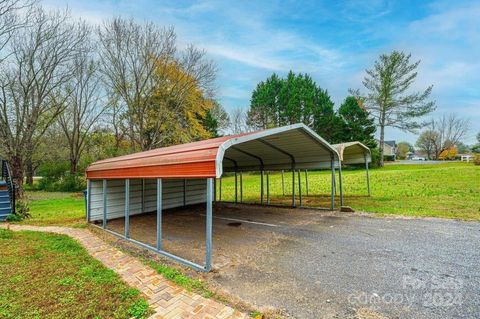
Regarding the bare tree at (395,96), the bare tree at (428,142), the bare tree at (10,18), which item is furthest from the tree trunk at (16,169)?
the bare tree at (428,142)

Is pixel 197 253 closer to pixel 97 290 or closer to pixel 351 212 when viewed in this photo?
pixel 97 290

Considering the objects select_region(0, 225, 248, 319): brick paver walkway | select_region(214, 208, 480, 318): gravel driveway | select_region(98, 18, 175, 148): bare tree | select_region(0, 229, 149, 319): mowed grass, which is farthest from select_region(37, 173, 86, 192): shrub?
select_region(214, 208, 480, 318): gravel driveway

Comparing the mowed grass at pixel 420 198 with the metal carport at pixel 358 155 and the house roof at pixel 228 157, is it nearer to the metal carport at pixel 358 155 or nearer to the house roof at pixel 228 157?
the metal carport at pixel 358 155

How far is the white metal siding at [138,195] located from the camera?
822 cm

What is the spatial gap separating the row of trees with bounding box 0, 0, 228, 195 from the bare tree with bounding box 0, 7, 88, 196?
0.05m

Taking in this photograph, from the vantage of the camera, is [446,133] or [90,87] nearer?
[90,87]

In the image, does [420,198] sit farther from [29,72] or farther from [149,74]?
[29,72]

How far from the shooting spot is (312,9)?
10.8m

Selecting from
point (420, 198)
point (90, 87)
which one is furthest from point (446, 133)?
point (90, 87)

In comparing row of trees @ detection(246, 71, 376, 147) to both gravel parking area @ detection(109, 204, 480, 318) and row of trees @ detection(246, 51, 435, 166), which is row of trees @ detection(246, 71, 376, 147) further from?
gravel parking area @ detection(109, 204, 480, 318)

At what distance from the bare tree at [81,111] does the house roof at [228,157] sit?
13.9 meters

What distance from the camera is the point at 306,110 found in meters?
32.1

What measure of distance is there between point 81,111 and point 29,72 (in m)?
7.04

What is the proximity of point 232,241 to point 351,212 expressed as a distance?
15.3ft
